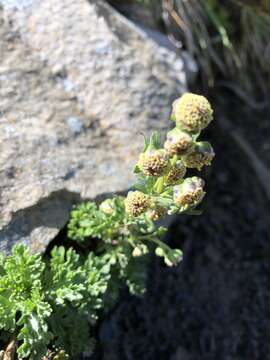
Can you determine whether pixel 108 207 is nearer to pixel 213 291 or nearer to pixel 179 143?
pixel 179 143

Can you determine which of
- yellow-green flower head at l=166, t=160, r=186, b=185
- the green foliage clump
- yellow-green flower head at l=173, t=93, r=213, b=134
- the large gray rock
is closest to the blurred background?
the large gray rock

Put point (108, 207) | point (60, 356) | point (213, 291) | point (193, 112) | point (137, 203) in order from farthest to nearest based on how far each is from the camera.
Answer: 1. point (213, 291)
2. point (108, 207)
3. point (60, 356)
4. point (137, 203)
5. point (193, 112)

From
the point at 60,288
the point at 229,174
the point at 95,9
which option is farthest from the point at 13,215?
the point at 229,174

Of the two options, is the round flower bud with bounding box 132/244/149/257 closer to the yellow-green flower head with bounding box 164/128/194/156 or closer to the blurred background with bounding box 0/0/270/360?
the blurred background with bounding box 0/0/270/360

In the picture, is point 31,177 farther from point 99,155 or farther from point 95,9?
point 95,9

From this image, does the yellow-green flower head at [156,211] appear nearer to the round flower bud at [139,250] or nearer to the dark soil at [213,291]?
the round flower bud at [139,250]

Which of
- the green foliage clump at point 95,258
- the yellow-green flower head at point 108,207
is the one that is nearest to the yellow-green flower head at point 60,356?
the green foliage clump at point 95,258

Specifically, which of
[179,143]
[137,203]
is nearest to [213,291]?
[137,203]
